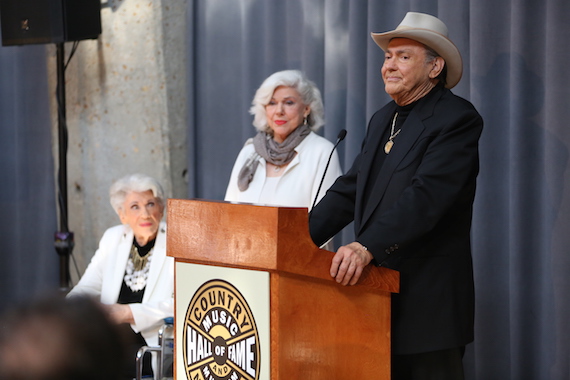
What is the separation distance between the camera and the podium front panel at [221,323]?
172 cm

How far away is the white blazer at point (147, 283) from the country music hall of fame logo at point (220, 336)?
138 cm

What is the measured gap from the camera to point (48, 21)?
422 centimetres

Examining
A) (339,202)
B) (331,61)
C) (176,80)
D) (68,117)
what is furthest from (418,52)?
(68,117)

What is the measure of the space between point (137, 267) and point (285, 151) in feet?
2.79

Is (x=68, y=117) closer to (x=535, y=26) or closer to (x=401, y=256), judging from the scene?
(x=535, y=26)

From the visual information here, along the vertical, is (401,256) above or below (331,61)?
below

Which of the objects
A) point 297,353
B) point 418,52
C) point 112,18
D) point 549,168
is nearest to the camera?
point 297,353

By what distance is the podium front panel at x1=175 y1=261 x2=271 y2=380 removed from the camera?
172 cm

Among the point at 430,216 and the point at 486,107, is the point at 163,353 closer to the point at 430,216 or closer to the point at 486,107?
the point at 430,216

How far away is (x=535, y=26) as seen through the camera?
3129 millimetres

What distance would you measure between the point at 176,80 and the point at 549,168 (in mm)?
2397

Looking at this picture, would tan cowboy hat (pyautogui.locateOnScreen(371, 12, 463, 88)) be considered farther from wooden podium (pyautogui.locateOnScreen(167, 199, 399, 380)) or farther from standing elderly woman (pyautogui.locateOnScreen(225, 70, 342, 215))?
standing elderly woman (pyautogui.locateOnScreen(225, 70, 342, 215))

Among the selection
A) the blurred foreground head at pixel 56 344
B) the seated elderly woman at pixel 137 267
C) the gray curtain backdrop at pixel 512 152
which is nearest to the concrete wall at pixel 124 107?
the seated elderly woman at pixel 137 267

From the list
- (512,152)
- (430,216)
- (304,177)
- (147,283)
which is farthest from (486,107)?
(147,283)
